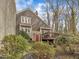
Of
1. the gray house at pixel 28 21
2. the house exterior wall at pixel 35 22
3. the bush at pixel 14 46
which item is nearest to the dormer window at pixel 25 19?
the gray house at pixel 28 21

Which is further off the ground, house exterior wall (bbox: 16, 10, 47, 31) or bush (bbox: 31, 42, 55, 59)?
house exterior wall (bbox: 16, 10, 47, 31)

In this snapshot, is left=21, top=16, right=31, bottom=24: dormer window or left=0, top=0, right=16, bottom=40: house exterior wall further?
left=21, top=16, right=31, bottom=24: dormer window

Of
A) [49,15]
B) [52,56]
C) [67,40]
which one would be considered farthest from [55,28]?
[52,56]

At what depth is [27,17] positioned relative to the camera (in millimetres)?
40812

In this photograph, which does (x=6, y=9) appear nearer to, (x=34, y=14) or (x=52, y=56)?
(x=52, y=56)

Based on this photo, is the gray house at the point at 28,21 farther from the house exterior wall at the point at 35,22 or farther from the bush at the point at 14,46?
the bush at the point at 14,46

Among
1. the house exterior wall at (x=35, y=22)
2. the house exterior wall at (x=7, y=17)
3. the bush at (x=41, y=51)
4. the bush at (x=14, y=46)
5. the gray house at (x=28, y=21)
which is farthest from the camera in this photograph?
the house exterior wall at (x=35, y=22)

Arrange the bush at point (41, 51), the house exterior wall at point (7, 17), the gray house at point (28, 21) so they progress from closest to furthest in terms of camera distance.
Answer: the bush at point (41, 51), the house exterior wall at point (7, 17), the gray house at point (28, 21)

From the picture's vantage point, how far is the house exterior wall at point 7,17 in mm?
18481

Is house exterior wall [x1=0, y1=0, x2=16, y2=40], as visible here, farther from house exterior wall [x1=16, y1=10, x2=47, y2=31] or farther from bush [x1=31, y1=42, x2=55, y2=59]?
house exterior wall [x1=16, y1=10, x2=47, y2=31]

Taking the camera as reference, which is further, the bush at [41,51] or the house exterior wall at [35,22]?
the house exterior wall at [35,22]

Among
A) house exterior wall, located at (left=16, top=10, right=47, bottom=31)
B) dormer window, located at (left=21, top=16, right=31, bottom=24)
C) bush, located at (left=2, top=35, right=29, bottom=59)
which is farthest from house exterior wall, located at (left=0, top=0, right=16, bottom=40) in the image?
house exterior wall, located at (left=16, top=10, right=47, bottom=31)

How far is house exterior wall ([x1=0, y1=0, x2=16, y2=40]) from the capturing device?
18.5m

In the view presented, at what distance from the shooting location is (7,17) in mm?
19391
